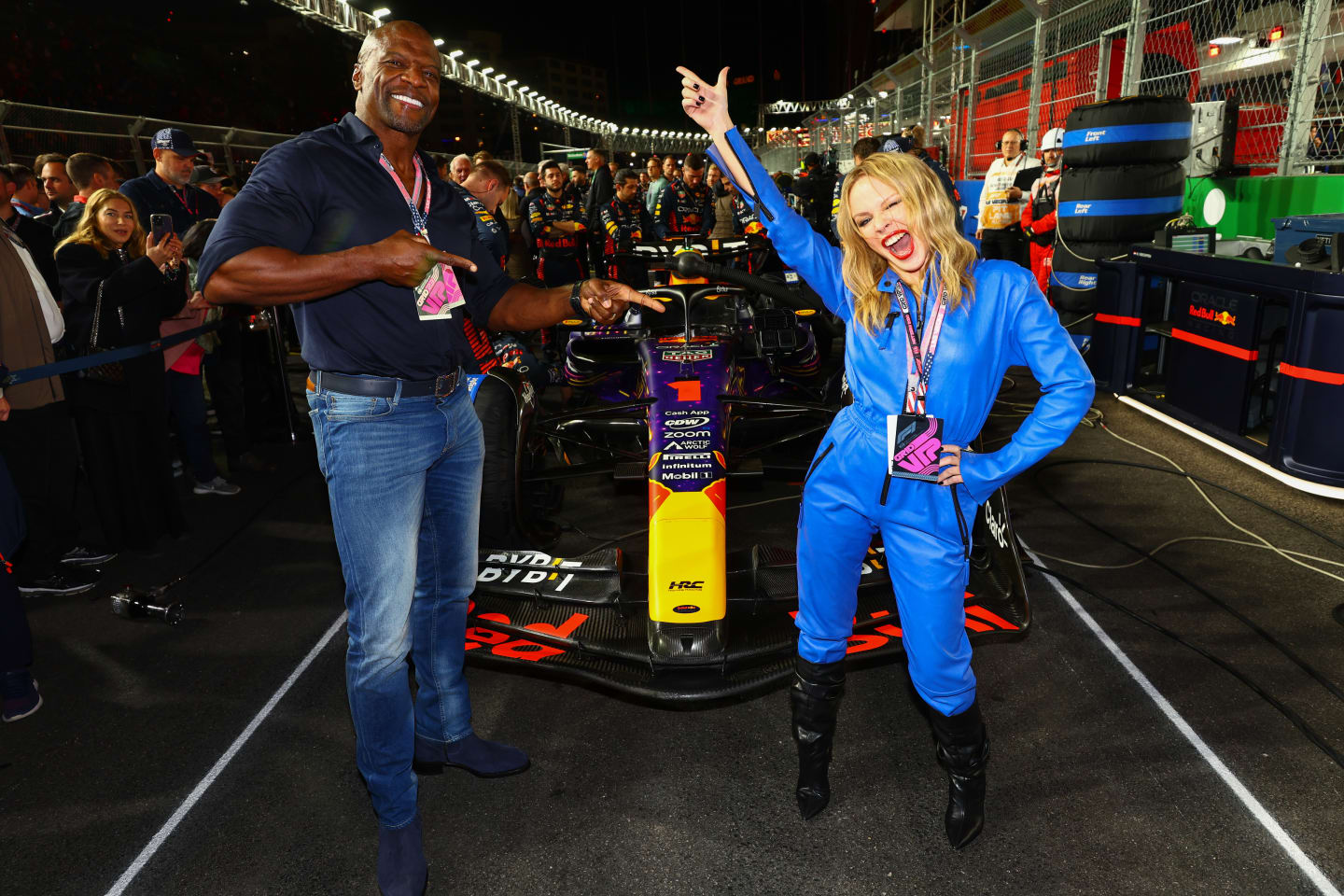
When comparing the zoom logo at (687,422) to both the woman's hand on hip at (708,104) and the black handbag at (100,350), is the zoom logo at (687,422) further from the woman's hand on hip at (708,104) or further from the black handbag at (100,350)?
the black handbag at (100,350)

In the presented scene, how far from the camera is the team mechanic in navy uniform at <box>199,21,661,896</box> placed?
6.23 feet

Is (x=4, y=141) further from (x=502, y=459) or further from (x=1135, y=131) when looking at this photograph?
(x=1135, y=131)

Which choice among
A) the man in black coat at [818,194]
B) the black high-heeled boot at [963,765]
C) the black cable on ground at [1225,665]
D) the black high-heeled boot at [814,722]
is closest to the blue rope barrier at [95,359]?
the black high-heeled boot at [814,722]

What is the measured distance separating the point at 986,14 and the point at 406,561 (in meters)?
16.8

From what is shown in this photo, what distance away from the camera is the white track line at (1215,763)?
7.61ft

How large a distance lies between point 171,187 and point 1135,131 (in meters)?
7.63

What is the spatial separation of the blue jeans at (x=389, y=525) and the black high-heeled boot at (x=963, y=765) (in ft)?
4.70

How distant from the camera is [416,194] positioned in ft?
7.43

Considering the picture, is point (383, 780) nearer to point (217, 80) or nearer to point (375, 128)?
point (375, 128)

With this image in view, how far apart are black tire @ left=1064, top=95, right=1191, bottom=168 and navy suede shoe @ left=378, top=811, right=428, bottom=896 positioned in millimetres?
7846

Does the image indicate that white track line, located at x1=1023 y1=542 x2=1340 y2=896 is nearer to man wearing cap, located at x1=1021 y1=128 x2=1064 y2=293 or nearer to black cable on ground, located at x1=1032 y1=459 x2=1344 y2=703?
black cable on ground, located at x1=1032 y1=459 x2=1344 y2=703

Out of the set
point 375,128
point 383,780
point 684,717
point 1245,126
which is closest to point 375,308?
point 375,128

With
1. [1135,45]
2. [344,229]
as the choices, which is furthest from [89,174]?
[1135,45]

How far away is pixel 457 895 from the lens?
Answer: 2.36m
